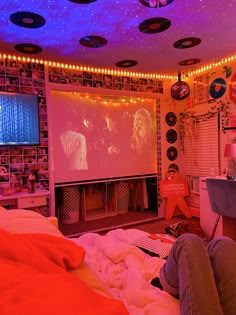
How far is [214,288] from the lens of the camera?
2.85 ft

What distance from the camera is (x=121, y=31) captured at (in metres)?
2.35

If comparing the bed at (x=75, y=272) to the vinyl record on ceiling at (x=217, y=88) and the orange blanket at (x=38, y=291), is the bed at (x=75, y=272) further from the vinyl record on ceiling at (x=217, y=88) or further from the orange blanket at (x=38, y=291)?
the vinyl record on ceiling at (x=217, y=88)

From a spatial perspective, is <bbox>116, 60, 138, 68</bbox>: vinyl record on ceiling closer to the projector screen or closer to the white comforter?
the projector screen

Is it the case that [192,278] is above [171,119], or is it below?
below

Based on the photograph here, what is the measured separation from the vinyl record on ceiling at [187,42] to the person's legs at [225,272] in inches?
84.9

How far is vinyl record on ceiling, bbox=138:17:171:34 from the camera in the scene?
86.0 inches

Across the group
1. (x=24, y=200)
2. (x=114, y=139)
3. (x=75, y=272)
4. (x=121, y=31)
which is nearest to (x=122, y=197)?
(x=114, y=139)

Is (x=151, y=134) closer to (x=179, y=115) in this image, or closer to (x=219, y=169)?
(x=179, y=115)

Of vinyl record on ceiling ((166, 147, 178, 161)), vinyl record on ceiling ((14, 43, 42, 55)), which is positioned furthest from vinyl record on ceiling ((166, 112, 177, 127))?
vinyl record on ceiling ((14, 43, 42, 55))

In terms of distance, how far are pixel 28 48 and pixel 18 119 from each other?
74 centimetres

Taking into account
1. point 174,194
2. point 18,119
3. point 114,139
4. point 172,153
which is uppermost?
point 18,119

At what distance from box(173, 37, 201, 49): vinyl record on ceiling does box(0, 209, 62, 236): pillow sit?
Answer: 6.96ft

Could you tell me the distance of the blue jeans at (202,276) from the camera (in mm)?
845

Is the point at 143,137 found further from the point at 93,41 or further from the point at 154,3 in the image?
the point at 154,3
